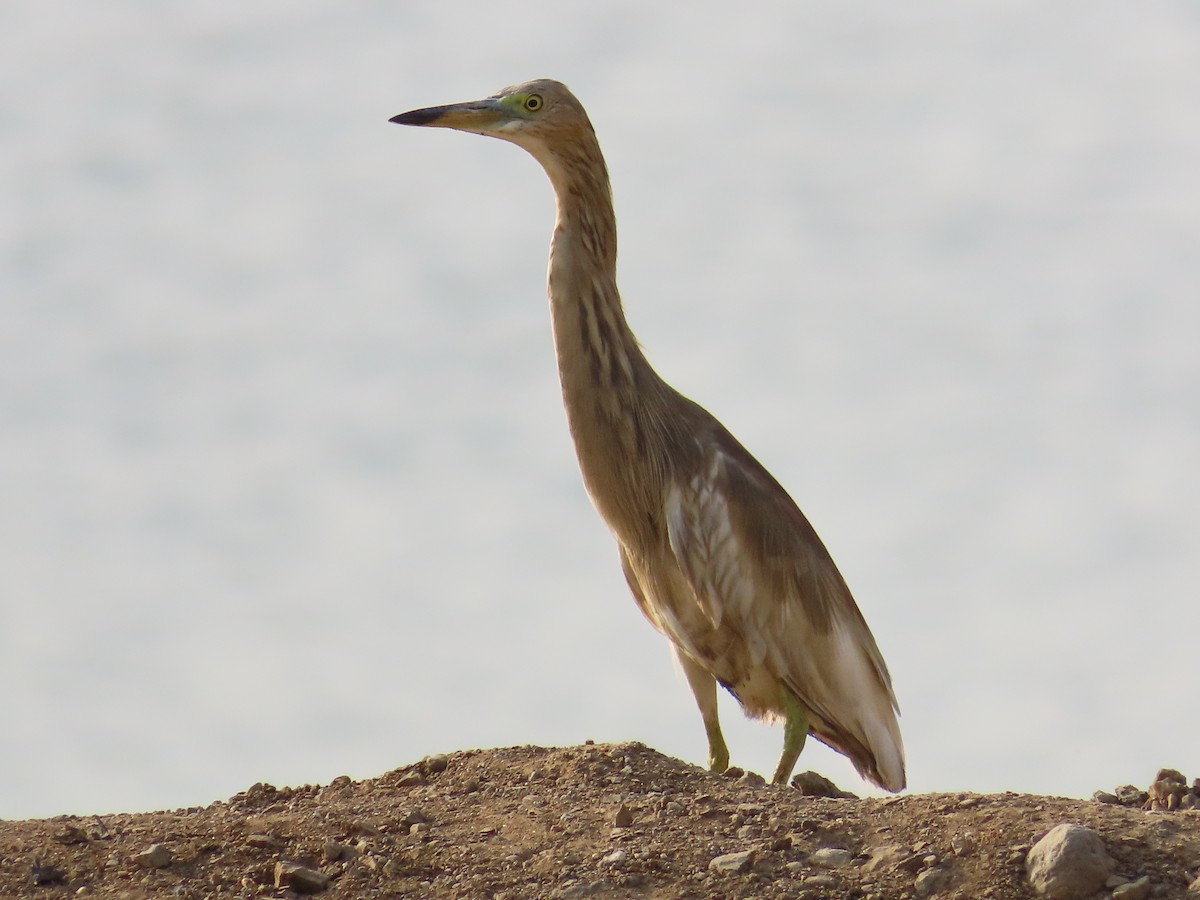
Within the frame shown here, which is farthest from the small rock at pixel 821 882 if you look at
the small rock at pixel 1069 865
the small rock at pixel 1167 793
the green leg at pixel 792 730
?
the green leg at pixel 792 730

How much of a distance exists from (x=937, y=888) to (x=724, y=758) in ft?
9.36

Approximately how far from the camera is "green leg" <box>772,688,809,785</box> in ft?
28.2

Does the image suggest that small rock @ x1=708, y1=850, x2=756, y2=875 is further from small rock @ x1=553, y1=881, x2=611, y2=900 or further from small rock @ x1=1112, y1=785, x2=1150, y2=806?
small rock @ x1=1112, y1=785, x2=1150, y2=806

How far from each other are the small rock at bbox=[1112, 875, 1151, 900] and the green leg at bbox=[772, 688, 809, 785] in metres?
3.17

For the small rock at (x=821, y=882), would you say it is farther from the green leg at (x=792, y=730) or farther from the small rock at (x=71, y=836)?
the green leg at (x=792, y=730)

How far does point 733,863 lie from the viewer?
5.77 m

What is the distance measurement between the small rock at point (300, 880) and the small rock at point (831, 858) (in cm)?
166

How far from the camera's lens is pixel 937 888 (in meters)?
5.52

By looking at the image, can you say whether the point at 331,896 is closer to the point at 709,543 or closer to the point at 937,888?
the point at 937,888

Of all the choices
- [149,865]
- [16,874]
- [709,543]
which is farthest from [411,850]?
[709,543]

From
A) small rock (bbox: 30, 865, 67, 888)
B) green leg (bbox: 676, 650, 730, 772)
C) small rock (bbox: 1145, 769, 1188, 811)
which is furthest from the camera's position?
green leg (bbox: 676, 650, 730, 772)

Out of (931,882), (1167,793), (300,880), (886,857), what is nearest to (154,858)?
(300,880)

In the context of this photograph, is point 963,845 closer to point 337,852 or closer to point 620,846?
point 620,846

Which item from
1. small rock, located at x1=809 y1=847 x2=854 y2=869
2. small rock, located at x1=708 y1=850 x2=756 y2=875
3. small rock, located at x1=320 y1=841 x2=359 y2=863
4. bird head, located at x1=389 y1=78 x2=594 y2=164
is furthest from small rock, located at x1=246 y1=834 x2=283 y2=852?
bird head, located at x1=389 y1=78 x2=594 y2=164
